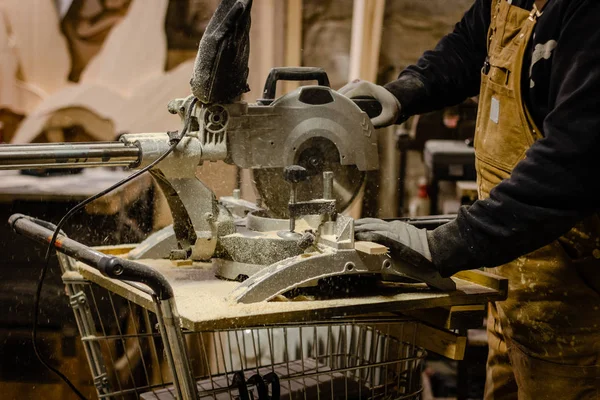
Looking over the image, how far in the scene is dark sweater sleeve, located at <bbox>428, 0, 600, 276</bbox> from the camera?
174 cm

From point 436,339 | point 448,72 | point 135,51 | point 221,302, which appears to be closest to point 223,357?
point 221,302

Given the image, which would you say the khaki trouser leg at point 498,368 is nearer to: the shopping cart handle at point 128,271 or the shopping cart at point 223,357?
the shopping cart at point 223,357

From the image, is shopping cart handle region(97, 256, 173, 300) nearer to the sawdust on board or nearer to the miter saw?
the sawdust on board

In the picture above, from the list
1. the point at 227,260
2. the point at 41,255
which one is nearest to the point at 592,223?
the point at 227,260

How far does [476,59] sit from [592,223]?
2.33ft

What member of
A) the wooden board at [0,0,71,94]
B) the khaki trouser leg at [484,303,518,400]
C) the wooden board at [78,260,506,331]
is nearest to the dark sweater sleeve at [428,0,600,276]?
the wooden board at [78,260,506,331]

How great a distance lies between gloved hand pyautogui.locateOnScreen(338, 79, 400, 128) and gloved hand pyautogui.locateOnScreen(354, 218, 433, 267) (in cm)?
48

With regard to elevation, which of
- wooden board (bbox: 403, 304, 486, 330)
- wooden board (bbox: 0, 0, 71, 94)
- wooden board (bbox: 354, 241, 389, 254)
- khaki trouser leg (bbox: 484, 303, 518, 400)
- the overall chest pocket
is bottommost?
khaki trouser leg (bbox: 484, 303, 518, 400)

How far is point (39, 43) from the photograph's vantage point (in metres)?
3.78

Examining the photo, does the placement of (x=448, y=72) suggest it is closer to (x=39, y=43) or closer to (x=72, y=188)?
(x=72, y=188)

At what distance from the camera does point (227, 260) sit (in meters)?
2.07

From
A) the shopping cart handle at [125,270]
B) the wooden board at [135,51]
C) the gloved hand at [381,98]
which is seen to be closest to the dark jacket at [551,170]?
the gloved hand at [381,98]

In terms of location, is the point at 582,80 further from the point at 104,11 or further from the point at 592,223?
the point at 104,11

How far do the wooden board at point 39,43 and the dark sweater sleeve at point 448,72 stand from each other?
1.90 m
